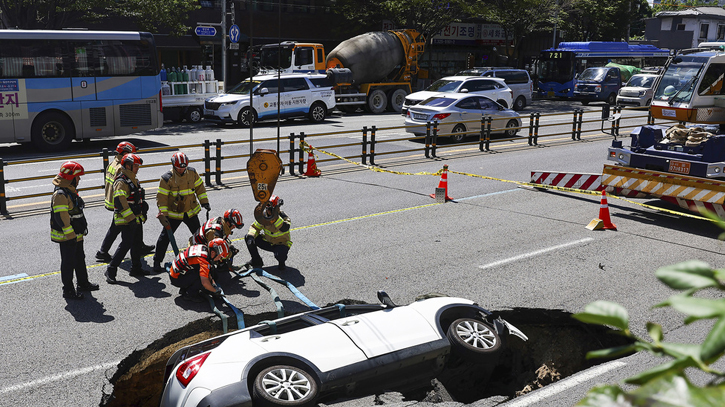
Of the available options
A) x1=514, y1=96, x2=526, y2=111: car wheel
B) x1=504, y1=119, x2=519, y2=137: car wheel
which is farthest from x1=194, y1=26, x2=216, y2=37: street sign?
x1=514, y1=96, x2=526, y2=111: car wheel

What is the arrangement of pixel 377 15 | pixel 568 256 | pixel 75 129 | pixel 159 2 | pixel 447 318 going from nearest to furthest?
pixel 447 318
pixel 568 256
pixel 75 129
pixel 159 2
pixel 377 15

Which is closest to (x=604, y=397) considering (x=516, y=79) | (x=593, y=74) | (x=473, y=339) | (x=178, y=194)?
(x=473, y=339)

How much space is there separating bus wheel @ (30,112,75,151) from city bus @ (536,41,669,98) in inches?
1236

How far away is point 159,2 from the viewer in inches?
1080

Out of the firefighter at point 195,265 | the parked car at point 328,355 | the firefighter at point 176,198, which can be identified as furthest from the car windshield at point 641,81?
the parked car at point 328,355

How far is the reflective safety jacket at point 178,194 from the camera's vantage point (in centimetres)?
923

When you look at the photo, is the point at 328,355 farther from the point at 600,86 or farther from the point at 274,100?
the point at 600,86

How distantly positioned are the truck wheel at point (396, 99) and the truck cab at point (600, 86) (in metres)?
12.7

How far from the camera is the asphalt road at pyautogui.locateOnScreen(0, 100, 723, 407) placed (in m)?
6.49

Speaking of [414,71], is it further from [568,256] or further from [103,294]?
[103,294]

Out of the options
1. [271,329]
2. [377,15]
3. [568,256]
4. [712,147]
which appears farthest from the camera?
[377,15]

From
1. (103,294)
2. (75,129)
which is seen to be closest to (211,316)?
(103,294)

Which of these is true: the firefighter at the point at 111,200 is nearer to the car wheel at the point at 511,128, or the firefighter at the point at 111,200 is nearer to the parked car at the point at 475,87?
the car wheel at the point at 511,128

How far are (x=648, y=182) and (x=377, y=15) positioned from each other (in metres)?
31.1
